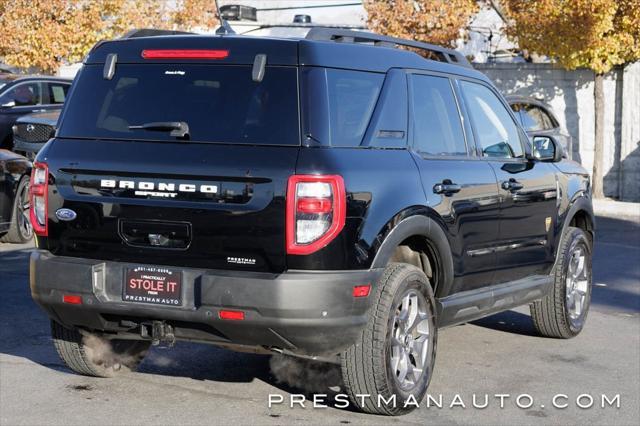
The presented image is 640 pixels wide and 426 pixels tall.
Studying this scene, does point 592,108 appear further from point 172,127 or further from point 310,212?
point 310,212

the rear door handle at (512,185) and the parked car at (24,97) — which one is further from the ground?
the rear door handle at (512,185)

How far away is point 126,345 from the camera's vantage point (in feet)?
22.3

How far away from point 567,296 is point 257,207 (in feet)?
11.8

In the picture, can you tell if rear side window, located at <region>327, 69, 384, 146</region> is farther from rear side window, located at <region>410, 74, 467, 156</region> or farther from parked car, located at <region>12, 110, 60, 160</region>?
parked car, located at <region>12, 110, 60, 160</region>

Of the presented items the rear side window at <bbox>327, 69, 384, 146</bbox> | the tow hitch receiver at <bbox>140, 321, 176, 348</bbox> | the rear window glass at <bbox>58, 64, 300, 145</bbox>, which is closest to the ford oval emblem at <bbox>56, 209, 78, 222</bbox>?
the rear window glass at <bbox>58, 64, 300, 145</bbox>

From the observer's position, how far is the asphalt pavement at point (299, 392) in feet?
19.5

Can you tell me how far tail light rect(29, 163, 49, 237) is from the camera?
6012 millimetres

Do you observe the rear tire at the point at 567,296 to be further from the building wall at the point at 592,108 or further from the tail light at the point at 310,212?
the building wall at the point at 592,108

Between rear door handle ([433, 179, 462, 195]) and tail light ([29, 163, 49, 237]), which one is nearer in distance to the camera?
tail light ([29, 163, 49, 237])

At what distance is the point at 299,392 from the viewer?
6.46 metres

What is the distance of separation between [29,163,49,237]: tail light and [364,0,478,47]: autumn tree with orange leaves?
1843 cm

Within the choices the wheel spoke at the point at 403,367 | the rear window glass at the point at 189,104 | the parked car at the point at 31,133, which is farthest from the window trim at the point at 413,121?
the parked car at the point at 31,133

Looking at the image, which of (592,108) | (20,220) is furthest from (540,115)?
(20,220)

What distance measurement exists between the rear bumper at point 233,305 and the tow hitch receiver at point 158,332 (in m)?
0.03
